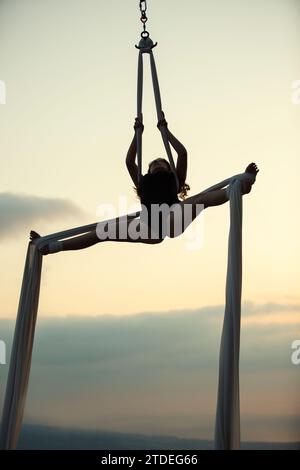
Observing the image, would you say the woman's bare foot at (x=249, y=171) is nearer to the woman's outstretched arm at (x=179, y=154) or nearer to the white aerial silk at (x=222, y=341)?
the white aerial silk at (x=222, y=341)

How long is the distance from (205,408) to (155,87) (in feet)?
6.11

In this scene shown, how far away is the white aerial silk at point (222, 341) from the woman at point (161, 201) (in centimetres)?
4

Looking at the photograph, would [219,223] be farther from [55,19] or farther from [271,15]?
[55,19]

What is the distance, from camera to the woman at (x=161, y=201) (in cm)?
243

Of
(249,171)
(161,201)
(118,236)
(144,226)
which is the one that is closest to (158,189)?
(161,201)

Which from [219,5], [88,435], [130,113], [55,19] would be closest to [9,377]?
[88,435]

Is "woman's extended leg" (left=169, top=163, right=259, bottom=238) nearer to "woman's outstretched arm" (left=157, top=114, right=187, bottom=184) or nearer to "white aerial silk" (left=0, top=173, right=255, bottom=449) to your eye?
"white aerial silk" (left=0, top=173, right=255, bottom=449)

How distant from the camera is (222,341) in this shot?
2160mm

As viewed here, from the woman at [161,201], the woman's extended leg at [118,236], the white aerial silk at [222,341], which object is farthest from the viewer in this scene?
the woman's extended leg at [118,236]

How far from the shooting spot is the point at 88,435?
3520mm

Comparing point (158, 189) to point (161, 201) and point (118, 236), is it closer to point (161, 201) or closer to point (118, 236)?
point (161, 201)

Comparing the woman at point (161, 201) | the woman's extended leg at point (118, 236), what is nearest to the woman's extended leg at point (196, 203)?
the woman at point (161, 201)

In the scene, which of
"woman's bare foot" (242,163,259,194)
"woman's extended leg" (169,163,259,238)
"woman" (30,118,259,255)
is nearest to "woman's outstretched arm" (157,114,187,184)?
"woman" (30,118,259,255)

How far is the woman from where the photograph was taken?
7.97 feet
